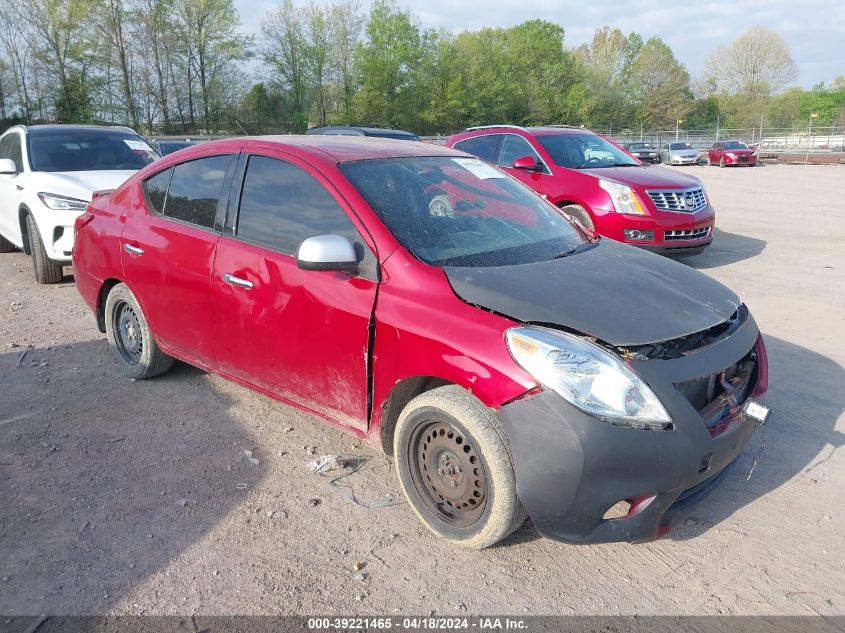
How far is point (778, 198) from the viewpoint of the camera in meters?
16.4

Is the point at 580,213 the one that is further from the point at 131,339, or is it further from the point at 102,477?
the point at 102,477

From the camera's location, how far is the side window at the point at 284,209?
341 centimetres

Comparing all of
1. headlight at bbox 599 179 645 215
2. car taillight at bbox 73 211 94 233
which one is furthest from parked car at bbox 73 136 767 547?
headlight at bbox 599 179 645 215

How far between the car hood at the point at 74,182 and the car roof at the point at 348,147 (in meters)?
3.72

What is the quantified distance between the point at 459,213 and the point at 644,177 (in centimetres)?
561

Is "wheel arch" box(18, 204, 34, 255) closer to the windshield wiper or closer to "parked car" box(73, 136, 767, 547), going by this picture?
"parked car" box(73, 136, 767, 547)

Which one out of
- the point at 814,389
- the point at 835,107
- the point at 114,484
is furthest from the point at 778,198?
the point at 835,107

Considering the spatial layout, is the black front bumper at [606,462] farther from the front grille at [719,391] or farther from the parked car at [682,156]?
the parked car at [682,156]

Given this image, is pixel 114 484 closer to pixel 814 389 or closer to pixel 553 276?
pixel 553 276

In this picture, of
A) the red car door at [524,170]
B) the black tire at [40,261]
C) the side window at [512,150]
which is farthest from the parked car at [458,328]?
the side window at [512,150]

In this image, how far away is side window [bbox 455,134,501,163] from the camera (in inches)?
377

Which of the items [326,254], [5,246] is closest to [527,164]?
[326,254]

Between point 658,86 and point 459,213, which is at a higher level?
point 658,86

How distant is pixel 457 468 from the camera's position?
2893 millimetres
